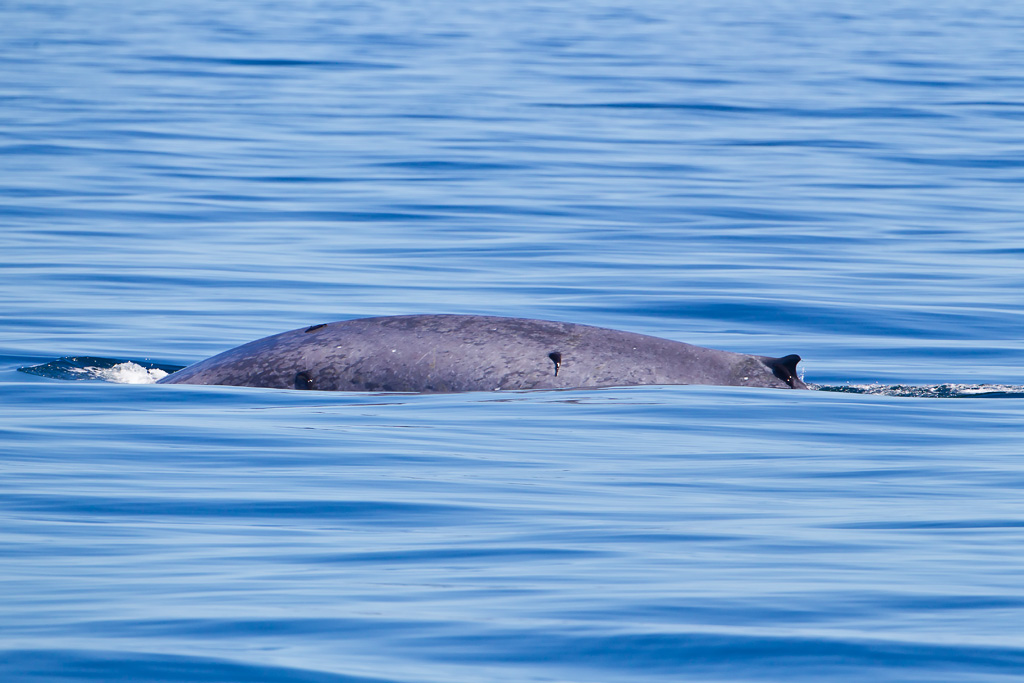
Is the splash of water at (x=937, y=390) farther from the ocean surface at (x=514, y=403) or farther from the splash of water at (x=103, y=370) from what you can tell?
the splash of water at (x=103, y=370)

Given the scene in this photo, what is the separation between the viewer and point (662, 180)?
2511cm

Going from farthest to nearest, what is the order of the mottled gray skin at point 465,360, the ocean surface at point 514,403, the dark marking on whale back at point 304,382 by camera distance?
the dark marking on whale back at point 304,382 → the mottled gray skin at point 465,360 → the ocean surface at point 514,403

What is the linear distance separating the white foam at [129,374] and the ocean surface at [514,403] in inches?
1.8

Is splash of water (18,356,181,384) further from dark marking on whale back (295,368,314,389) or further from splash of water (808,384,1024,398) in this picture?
splash of water (808,384,1024,398)

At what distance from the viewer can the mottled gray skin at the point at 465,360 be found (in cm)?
1098

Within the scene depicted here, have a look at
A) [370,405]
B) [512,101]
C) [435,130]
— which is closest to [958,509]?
[370,405]

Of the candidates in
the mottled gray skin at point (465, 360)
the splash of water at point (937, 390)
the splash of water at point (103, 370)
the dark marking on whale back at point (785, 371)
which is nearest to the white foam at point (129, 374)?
the splash of water at point (103, 370)

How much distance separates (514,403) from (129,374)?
313 cm

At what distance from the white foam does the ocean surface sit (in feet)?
0.15

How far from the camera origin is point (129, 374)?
12516mm

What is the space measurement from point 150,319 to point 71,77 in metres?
25.4

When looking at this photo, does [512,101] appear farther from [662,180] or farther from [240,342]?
[240,342]

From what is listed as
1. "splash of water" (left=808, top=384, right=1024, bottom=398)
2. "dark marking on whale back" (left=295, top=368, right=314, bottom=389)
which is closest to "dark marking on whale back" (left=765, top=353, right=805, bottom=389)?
"splash of water" (left=808, top=384, right=1024, bottom=398)

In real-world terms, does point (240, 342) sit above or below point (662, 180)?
below
